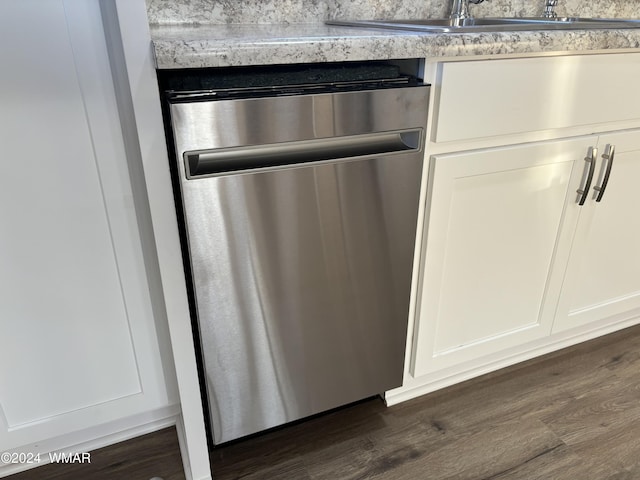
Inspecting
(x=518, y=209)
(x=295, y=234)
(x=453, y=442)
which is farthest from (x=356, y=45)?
(x=453, y=442)

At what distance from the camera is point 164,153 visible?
0.85 meters

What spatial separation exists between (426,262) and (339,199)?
320mm

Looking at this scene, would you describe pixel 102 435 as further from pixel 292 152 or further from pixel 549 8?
pixel 549 8

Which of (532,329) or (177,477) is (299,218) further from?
(532,329)

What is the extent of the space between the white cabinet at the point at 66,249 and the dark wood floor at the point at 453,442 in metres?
0.19

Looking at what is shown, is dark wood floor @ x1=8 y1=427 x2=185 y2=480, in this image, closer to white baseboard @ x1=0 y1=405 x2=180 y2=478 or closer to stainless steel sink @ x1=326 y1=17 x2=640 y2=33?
white baseboard @ x1=0 y1=405 x2=180 y2=478

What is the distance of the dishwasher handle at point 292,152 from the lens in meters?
0.87

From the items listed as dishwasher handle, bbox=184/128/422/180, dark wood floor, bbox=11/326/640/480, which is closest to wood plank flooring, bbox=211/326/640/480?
dark wood floor, bbox=11/326/640/480

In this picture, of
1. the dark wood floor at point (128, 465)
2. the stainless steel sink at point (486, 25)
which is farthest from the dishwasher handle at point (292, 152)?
the dark wood floor at point (128, 465)

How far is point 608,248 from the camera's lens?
1.45 m

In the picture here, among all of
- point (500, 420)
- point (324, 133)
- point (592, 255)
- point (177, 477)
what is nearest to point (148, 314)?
point (177, 477)

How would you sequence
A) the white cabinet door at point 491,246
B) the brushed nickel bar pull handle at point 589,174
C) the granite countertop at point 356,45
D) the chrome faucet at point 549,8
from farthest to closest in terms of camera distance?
the chrome faucet at point 549,8 → the brushed nickel bar pull handle at point 589,174 → the white cabinet door at point 491,246 → the granite countertop at point 356,45

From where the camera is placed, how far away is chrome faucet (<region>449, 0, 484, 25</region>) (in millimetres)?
1511

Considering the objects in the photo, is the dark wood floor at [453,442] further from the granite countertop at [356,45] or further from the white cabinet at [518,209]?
the granite countertop at [356,45]
